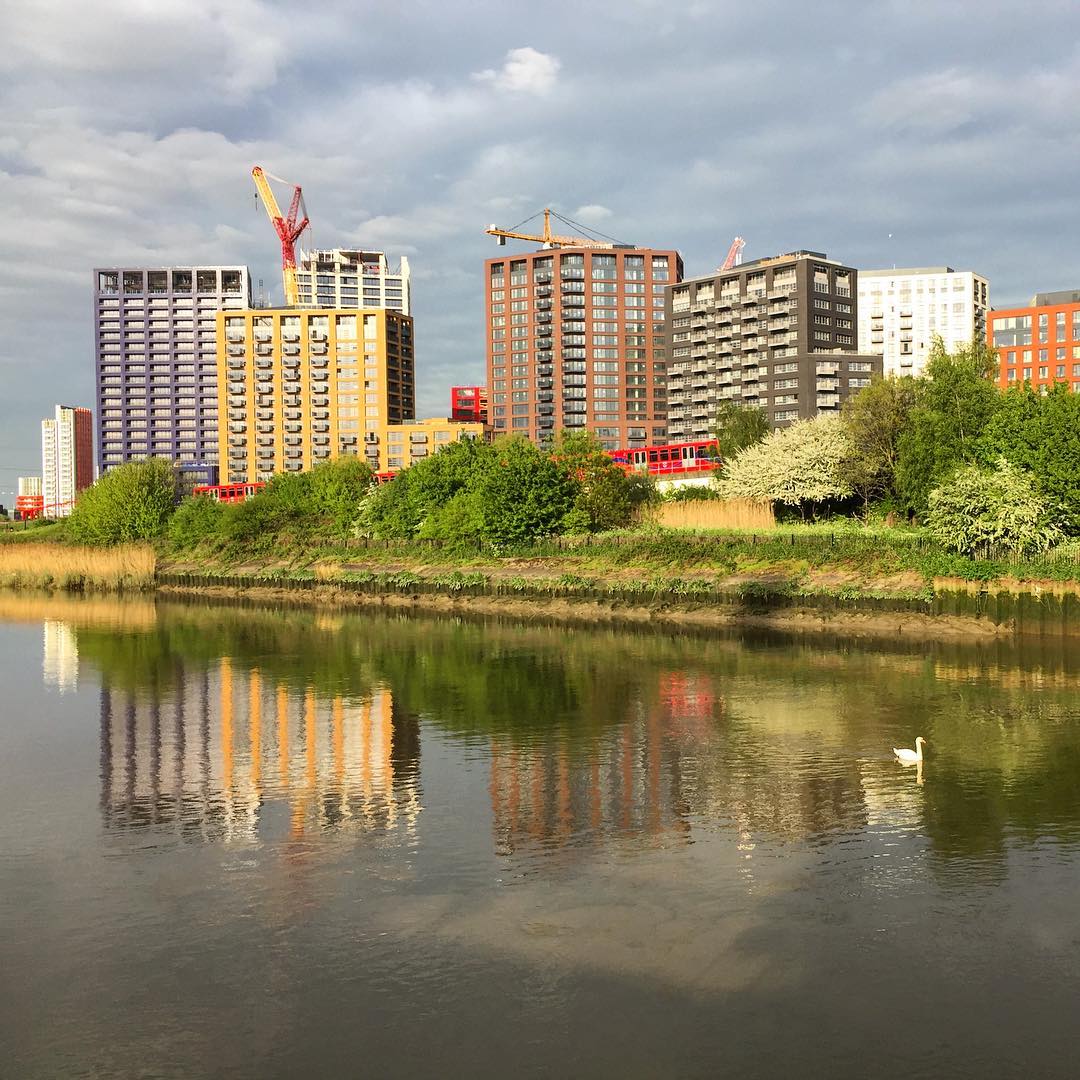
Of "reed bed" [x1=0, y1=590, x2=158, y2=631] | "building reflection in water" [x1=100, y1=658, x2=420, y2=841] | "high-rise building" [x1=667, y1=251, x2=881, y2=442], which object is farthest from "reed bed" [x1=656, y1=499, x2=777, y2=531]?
"high-rise building" [x1=667, y1=251, x2=881, y2=442]

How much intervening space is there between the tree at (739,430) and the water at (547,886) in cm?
7408

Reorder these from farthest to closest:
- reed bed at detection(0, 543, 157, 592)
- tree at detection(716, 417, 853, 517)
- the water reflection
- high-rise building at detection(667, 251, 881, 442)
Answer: high-rise building at detection(667, 251, 881, 442)
reed bed at detection(0, 543, 157, 592)
tree at detection(716, 417, 853, 517)
the water reflection

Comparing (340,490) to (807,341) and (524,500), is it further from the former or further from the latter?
(807,341)

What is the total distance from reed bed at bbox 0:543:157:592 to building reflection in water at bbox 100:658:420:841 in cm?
6162

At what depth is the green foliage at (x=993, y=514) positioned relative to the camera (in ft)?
189

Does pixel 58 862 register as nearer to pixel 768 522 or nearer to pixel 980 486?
pixel 980 486

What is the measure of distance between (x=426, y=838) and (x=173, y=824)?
6116 mm

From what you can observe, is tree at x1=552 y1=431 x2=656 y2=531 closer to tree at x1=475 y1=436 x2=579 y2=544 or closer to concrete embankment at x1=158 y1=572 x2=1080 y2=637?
tree at x1=475 y1=436 x2=579 y2=544

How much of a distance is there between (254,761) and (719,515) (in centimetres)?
5579

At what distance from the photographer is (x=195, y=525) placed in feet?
366

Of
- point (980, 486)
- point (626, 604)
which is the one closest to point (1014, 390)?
point (980, 486)

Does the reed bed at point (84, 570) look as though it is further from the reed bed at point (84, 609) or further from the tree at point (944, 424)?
the tree at point (944, 424)

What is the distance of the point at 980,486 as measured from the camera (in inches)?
2377

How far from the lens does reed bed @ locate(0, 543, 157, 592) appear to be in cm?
10244
